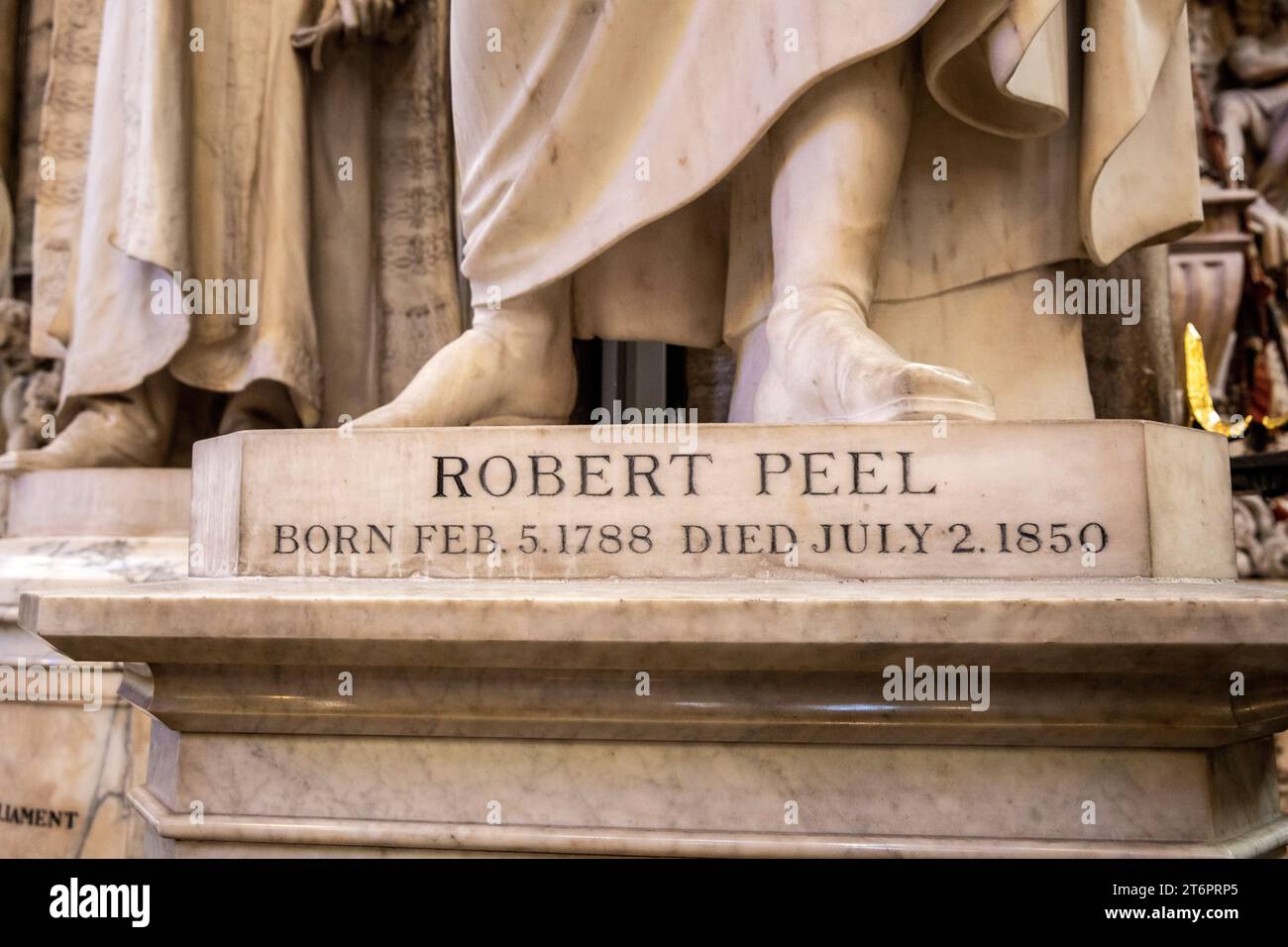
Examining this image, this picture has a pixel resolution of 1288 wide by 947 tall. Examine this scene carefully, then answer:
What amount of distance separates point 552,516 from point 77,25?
75.1 inches

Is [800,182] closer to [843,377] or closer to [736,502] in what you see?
[843,377]

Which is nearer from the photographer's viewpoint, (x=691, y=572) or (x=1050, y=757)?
(x=1050, y=757)

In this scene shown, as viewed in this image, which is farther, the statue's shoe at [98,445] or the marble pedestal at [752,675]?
the statue's shoe at [98,445]

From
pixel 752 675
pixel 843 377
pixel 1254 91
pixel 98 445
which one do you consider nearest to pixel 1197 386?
pixel 843 377

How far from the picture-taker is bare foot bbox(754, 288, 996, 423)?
4.06 feet

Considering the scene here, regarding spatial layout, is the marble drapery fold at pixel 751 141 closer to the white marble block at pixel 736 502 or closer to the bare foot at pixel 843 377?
the bare foot at pixel 843 377

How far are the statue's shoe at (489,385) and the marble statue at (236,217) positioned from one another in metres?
0.83

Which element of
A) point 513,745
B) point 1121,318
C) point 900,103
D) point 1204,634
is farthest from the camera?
point 1121,318

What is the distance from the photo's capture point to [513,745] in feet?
3.72

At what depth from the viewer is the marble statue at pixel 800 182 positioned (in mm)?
1420

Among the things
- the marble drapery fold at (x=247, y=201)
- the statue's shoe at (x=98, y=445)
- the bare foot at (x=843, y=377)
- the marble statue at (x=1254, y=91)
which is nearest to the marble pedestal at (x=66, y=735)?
the statue's shoe at (x=98, y=445)

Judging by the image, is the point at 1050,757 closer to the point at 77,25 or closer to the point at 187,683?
the point at 187,683

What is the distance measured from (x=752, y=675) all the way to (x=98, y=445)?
1.65 meters
